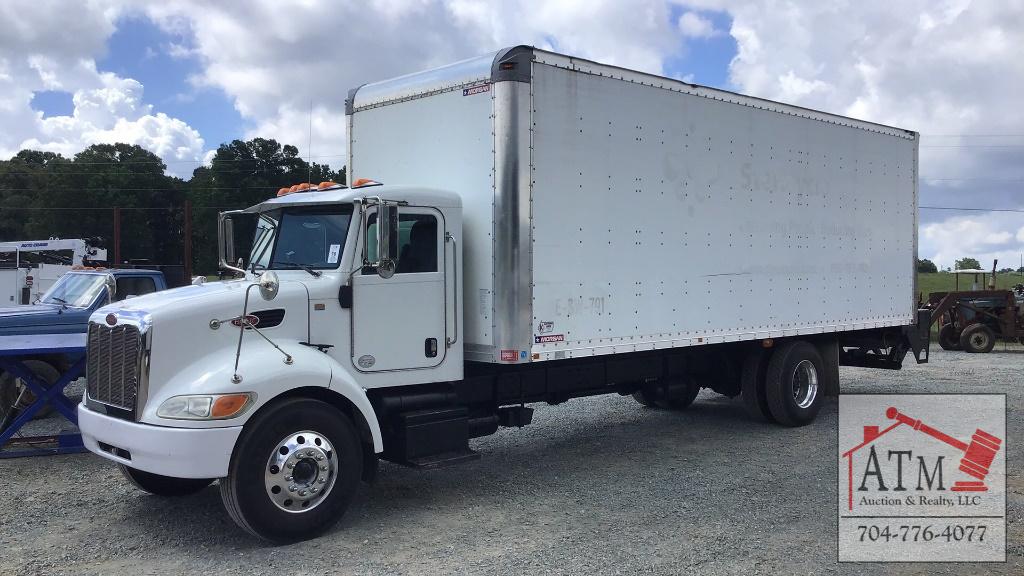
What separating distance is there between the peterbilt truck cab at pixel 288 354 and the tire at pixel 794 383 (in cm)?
471

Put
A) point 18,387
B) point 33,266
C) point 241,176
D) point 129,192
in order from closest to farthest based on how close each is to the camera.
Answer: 1. point 18,387
2. point 33,266
3. point 241,176
4. point 129,192

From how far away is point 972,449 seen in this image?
8805 mm

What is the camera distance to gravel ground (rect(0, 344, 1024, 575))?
5469 mm

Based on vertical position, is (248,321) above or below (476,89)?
below

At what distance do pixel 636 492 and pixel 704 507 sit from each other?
2.30 ft

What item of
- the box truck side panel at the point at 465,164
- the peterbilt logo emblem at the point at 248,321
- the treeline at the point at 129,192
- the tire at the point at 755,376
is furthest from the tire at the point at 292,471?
the treeline at the point at 129,192

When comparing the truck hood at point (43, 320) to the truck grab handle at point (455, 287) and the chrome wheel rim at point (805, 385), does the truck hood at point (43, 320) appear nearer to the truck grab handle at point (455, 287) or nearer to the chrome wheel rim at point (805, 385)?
the truck grab handle at point (455, 287)

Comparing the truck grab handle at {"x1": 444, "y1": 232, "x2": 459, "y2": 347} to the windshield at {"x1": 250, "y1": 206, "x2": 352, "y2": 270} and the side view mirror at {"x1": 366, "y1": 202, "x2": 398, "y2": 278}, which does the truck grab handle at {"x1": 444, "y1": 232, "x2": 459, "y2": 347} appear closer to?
the side view mirror at {"x1": 366, "y1": 202, "x2": 398, "y2": 278}

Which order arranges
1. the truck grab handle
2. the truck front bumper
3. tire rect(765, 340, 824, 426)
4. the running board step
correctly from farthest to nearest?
tire rect(765, 340, 824, 426) < the truck grab handle < the running board step < the truck front bumper

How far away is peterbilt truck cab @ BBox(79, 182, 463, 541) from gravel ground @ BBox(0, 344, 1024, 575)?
1.28 feet

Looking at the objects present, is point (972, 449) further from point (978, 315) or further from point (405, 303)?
point (978, 315)

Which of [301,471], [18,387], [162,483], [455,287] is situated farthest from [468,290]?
[18,387]

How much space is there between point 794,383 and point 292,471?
677 centimetres

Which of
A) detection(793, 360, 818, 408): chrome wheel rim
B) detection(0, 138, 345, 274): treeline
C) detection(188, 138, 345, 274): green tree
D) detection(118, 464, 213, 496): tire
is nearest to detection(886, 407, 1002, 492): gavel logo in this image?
detection(793, 360, 818, 408): chrome wheel rim
